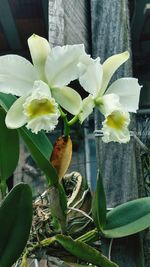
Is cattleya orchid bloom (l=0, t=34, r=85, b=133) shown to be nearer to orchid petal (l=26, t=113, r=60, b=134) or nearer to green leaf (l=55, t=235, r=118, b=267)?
orchid petal (l=26, t=113, r=60, b=134)

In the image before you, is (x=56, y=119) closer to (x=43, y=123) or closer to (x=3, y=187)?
(x=43, y=123)

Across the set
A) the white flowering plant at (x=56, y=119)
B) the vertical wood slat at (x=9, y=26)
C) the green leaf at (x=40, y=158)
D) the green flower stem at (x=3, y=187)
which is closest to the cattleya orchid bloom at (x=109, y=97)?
the white flowering plant at (x=56, y=119)

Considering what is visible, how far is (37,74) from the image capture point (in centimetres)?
79

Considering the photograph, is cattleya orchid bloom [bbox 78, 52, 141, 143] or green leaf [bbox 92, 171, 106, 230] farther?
green leaf [bbox 92, 171, 106, 230]

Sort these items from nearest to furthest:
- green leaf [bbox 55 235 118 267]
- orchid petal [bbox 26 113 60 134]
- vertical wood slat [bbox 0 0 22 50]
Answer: orchid petal [bbox 26 113 60 134] → green leaf [bbox 55 235 118 267] → vertical wood slat [bbox 0 0 22 50]

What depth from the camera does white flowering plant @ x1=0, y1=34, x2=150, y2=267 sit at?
2.44 ft

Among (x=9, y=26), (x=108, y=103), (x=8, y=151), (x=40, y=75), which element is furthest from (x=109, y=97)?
(x=9, y=26)

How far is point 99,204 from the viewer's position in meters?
0.87

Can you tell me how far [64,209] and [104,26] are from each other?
44cm

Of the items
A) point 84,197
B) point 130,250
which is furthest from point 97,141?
point 130,250

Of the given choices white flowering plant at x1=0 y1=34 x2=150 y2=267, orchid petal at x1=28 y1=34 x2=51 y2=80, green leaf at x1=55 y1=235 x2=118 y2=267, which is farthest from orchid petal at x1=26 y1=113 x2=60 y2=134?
green leaf at x1=55 y1=235 x2=118 y2=267

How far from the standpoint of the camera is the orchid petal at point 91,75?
2.53ft

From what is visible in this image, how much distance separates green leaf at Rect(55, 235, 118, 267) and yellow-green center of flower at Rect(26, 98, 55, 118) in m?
0.24

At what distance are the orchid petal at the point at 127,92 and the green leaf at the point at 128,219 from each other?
180 mm
